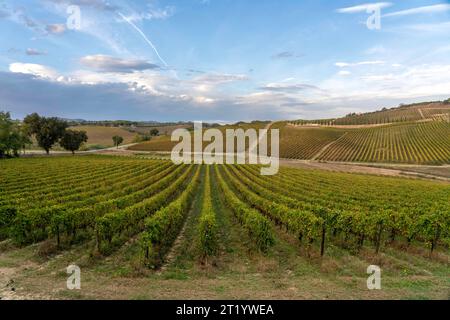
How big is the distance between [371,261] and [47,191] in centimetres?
2774

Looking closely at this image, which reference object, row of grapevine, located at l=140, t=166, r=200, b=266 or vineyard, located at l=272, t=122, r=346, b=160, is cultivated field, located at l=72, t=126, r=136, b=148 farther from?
row of grapevine, located at l=140, t=166, r=200, b=266

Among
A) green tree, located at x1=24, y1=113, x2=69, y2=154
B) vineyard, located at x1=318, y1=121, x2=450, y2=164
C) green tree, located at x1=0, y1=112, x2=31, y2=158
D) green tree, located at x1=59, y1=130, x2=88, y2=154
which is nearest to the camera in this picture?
green tree, located at x1=0, y1=112, x2=31, y2=158

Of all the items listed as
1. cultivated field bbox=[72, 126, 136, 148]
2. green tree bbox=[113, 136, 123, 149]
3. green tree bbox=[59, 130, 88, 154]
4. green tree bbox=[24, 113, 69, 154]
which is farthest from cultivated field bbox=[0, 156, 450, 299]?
cultivated field bbox=[72, 126, 136, 148]

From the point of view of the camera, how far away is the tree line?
77812mm

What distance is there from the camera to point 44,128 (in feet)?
303

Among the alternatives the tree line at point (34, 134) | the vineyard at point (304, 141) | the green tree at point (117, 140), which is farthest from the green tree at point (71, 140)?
the vineyard at point (304, 141)

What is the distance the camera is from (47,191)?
2798cm

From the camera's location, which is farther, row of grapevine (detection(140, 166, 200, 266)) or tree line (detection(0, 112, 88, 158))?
tree line (detection(0, 112, 88, 158))

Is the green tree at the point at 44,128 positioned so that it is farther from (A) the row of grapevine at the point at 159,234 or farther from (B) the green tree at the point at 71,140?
(A) the row of grapevine at the point at 159,234

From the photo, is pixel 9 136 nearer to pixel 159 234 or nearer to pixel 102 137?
pixel 159 234

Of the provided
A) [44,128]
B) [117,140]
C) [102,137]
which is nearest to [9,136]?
[44,128]

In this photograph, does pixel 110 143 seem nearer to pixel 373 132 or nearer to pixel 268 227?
pixel 373 132

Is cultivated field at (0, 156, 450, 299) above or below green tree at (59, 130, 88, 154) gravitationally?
below
